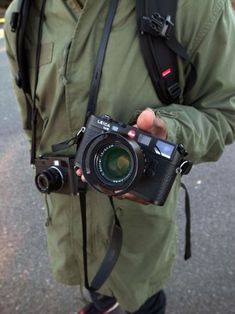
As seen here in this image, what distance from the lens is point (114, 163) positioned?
1.22 meters

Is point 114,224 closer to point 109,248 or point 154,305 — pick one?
point 109,248

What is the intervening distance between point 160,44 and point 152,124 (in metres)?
0.22

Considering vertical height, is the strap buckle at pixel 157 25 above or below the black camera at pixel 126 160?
above

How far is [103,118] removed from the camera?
1177 millimetres

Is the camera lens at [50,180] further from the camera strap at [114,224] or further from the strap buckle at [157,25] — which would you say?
the strap buckle at [157,25]

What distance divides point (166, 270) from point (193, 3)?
816 mm

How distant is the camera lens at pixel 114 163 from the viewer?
118 centimetres

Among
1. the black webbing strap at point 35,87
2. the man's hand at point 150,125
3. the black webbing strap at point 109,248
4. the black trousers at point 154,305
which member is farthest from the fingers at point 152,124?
the black trousers at point 154,305

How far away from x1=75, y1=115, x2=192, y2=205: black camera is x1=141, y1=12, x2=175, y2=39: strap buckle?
24 cm

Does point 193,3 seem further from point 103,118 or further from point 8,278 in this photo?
point 8,278

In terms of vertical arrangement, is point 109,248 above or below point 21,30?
below

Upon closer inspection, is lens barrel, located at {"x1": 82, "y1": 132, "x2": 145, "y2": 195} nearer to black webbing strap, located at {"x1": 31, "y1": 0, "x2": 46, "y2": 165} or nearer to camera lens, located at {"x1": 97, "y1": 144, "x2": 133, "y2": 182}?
camera lens, located at {"x1": 97, "y1": 144, "x2": 133, "y2": 182}

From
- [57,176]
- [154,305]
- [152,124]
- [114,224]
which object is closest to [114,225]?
[114,224]

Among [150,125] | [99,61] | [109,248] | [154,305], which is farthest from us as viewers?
[154,305]
